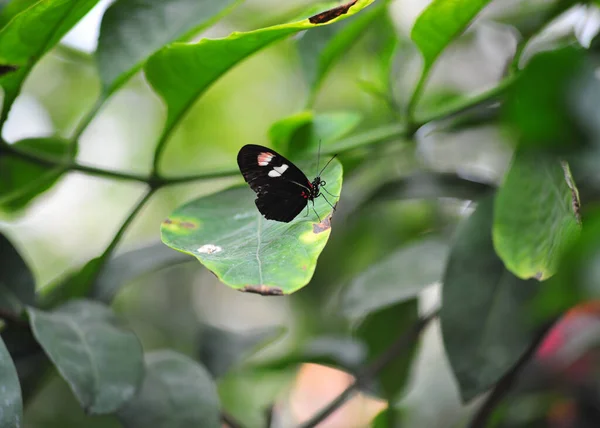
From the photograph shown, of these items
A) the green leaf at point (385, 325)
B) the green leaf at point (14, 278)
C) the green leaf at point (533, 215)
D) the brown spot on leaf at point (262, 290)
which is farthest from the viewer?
the green leaf at point (385, 325)

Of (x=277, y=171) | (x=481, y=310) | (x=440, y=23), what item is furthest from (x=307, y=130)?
(x=481, y=310)

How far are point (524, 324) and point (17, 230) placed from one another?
7.03 feet

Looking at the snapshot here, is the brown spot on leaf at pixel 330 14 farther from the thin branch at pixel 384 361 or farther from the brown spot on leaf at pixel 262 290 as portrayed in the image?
the thin branch at pixel 384 361

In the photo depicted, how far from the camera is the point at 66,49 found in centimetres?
121

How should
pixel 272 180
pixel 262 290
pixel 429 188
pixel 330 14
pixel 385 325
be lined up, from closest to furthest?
pixel 262 290 < pixel 330 14 < pixel 272 180 < pixel 429 188 < pixel 385 325

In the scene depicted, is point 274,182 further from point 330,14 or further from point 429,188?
point 429,188

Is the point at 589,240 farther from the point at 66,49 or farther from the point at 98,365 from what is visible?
the point at 66,49

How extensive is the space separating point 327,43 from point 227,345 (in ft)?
1.72

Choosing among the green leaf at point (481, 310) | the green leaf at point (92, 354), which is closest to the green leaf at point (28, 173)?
the green leaf at point (92, 354)

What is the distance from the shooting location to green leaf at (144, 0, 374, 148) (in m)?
0.62

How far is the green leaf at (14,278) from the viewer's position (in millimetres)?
779

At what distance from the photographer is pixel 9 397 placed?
54 cm

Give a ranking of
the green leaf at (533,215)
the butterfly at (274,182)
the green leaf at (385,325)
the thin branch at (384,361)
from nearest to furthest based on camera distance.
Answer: the green leaf at (533,215) → the butterfly at (274,182) → the thin branch at (384,361) → the green leaf at (385,325)

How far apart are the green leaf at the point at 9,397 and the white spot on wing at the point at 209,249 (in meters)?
0.21
